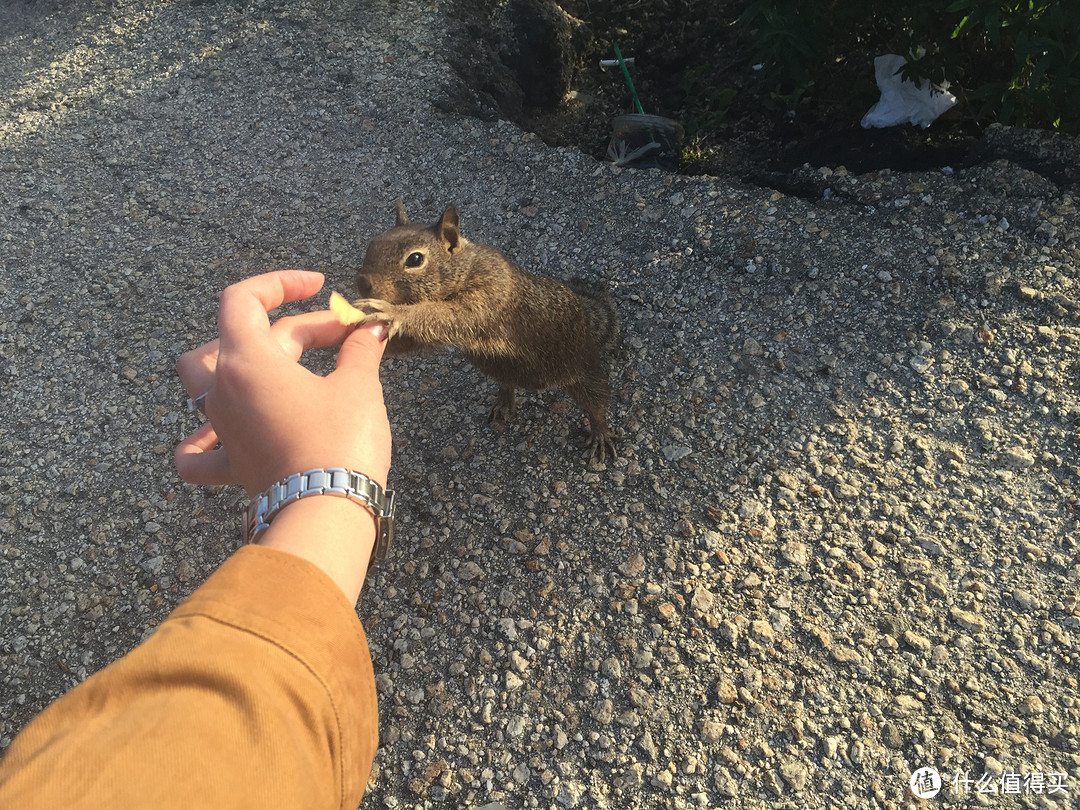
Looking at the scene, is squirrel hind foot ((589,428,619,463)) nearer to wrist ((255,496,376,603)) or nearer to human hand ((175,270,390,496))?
human hand ((175,270,390,496))

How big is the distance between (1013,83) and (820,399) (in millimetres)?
2081

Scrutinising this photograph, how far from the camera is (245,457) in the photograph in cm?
188

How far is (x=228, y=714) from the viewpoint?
3.89ft

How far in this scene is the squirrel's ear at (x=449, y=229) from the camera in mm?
2867

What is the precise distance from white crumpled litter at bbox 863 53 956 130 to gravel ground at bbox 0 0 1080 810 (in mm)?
476

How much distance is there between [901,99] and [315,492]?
4048 mm

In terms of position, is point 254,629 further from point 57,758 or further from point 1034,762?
point 1034,762

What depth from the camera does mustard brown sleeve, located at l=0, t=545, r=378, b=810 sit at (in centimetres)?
107

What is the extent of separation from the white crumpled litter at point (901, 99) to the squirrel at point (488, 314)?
223cm

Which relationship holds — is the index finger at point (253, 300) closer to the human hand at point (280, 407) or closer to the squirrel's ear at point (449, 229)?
the human hand at point (280, 407)

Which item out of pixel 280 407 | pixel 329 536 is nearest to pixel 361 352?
pixel 280 407

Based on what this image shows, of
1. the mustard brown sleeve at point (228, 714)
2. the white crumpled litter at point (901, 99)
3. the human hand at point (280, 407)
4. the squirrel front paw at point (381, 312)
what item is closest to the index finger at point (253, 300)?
the human hand at point (280, 407)

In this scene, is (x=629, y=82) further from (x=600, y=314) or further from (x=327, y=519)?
(x=327, y=519)

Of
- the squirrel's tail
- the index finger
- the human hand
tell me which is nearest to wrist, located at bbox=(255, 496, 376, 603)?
the human hand
